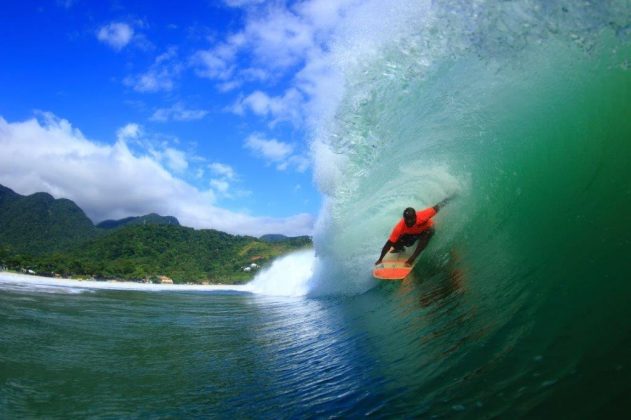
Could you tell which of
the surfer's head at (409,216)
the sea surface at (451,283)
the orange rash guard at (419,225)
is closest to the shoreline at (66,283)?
the sea surface at (451,283)

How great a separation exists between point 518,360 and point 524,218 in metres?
4.49

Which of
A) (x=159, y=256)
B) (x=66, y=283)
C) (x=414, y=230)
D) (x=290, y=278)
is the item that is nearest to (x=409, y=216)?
(x=414, y=230)

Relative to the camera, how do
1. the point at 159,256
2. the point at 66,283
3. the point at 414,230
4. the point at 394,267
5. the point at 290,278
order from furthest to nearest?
the point at 159,256, the point at 66,283, the point at 290,278, the point at 394,267, the point at 414,230

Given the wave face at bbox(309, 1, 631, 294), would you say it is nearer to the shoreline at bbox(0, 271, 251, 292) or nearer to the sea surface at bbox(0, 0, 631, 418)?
the sea surface at bbox(0, 0, 631, 418)

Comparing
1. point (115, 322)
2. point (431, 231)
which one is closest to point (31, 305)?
point (115, 322)

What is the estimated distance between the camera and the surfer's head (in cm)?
853

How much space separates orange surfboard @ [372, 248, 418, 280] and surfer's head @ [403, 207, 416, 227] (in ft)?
3.34

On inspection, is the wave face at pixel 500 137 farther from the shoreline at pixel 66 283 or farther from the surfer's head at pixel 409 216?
the shoreline at pixel 66 283

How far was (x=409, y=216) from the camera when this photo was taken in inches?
340

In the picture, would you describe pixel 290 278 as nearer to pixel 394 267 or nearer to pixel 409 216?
pixel 394 267

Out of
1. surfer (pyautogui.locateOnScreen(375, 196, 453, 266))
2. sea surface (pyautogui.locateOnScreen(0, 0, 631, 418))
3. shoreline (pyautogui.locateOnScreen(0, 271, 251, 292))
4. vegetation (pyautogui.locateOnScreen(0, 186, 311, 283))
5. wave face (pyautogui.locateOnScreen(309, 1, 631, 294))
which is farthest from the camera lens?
vegetation (pyautogui.locateOnScreen(0, 186, 311, 283))

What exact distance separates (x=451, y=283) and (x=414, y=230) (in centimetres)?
279

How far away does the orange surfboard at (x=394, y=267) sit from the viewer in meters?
9.05

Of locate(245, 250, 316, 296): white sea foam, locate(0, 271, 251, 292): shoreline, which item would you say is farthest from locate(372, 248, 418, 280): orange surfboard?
locate(0, 271, 251, 292): shoreline
